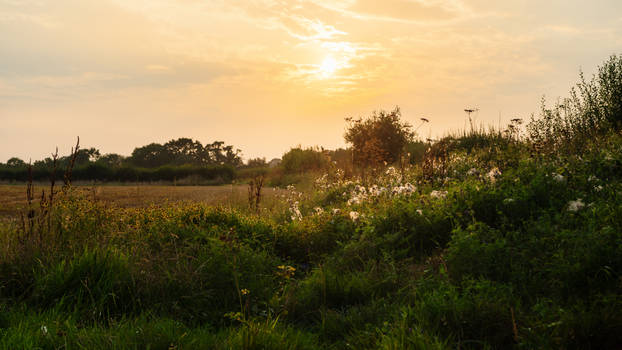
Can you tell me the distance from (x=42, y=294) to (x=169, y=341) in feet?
5.31

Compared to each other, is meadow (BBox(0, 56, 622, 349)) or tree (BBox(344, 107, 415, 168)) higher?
tree (BBox(344, 107, 415, 168))

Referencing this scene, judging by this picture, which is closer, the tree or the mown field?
the mown field

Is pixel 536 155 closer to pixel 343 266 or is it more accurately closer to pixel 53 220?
pixel 343 266

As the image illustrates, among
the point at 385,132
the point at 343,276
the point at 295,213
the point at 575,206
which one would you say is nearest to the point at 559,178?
the point at 575,206

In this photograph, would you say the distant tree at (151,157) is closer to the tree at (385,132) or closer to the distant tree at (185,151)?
the distant tree at (185,151)

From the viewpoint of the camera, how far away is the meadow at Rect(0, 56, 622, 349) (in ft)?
9.48

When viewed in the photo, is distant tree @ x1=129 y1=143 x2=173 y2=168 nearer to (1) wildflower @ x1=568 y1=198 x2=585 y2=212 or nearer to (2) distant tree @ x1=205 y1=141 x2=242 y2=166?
(2) distant tree @ x1=205 y1=141 x2=242 y2=166

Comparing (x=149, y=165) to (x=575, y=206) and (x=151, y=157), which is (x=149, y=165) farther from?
(x=575, y=206)

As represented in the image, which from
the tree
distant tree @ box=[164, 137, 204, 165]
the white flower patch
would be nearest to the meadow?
the white flower patch

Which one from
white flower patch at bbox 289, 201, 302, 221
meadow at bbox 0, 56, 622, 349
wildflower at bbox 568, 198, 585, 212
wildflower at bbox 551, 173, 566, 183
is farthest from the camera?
white flower patch at bbox 289, 201, 302, 221

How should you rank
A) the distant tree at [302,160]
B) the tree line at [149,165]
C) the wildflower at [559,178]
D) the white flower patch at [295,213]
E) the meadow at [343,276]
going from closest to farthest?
the meadow at [343,276] → the wildflower at [559,178] → the white flower patch at [295,213] → the tree line at [149,165] → the distant tree at [302,160]

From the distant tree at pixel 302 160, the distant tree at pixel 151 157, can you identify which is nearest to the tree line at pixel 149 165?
the distant tree at pixel 151 157

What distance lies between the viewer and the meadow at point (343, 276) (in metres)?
2.89

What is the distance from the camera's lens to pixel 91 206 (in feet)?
18.2
